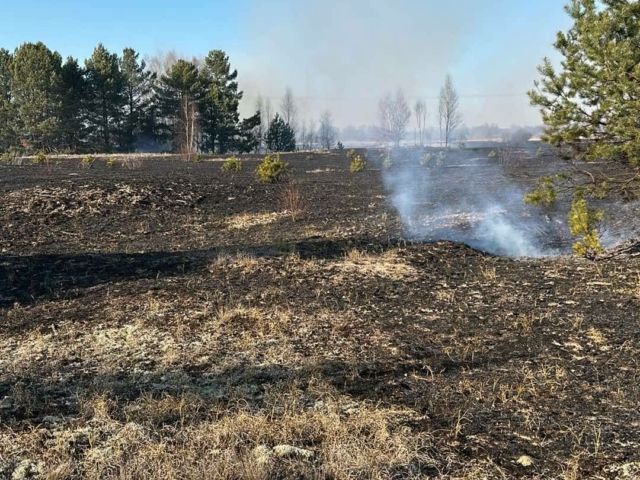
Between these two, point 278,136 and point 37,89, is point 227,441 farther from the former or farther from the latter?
point 278,136

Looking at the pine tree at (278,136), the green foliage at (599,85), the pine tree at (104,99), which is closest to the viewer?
the green foliage at (599,85)

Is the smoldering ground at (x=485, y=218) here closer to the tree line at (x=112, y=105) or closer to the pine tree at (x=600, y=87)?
the pine tree at (x=600, y=87)

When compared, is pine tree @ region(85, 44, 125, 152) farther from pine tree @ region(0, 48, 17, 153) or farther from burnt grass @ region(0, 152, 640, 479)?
burnt grass @ region(0, 152, 640, 479)

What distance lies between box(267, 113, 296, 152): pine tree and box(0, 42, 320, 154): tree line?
24.5ft

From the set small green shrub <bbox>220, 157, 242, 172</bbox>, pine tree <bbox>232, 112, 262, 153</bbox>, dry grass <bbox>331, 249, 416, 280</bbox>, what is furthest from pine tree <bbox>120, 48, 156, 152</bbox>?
dry grass <bbox>331, 249, 416, 280</bbox>

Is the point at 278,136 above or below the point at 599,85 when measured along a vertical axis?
above

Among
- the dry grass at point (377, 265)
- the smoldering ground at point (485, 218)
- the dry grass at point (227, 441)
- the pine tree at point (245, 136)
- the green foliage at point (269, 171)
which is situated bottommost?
the dry grass at point (227, 441)

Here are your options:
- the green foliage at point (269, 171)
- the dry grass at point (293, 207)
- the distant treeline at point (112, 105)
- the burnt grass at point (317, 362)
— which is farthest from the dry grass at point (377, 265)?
the distant treeline at point (112, 105)

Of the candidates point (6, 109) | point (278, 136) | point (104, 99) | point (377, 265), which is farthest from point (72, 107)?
point (377, 265)

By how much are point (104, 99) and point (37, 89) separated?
6145mm

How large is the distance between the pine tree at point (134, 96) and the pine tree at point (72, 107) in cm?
377

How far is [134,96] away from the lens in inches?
1882

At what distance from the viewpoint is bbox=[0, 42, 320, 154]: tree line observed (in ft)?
124

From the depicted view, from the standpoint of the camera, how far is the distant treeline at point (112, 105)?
1483 inches
